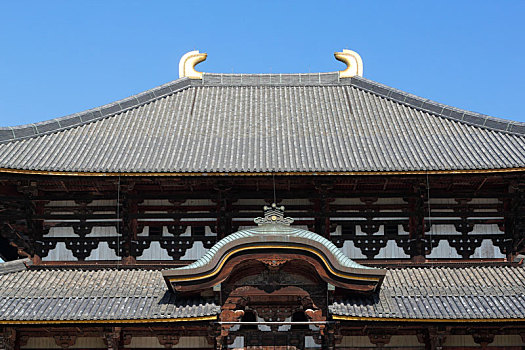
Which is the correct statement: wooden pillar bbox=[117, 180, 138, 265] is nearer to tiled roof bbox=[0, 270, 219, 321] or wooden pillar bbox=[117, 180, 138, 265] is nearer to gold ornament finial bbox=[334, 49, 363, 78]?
tiled roof bbox=[0, 270, 219, 321]

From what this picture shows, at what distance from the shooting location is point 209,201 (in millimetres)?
22141

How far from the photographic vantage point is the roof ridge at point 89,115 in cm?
2311

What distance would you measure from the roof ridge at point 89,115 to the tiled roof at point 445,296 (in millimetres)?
11040

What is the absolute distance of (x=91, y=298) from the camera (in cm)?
1945

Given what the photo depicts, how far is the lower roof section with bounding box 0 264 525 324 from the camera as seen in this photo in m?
18.6

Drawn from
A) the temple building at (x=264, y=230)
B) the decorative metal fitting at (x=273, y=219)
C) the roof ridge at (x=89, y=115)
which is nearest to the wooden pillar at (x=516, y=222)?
the temple building at (x=264, y=230)

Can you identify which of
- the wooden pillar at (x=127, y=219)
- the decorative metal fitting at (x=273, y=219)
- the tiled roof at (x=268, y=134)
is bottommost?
the decorative metal fitting at (x=273, y=219)

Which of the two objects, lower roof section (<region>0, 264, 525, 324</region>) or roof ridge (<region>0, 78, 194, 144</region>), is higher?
Result: roof ridge (<region>0, 78, 194, 144</region>)

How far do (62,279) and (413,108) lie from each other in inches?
520

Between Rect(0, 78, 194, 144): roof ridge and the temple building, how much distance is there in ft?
0.21

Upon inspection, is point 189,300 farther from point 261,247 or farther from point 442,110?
point 442,110

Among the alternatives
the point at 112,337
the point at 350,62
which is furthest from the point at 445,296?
the point at 350,62

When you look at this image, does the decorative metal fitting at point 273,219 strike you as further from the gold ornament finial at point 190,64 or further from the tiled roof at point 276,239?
the gold ornament finial at point 190,64

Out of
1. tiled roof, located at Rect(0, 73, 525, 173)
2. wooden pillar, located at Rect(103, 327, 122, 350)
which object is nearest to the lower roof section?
wooden pillar, located at Rect(103, 327, 122, 350)
